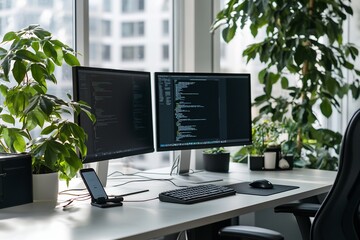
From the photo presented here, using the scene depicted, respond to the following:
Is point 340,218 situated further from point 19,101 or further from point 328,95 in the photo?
point 328,95

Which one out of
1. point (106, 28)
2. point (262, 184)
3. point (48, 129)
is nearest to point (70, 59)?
point (48, 129)

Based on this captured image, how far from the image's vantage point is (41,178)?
6.91ft

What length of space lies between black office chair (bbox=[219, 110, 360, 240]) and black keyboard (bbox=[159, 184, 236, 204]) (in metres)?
0.30

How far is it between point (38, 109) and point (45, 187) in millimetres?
292

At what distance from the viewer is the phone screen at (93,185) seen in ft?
6.89

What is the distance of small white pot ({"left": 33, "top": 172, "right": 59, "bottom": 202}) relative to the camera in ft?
6.91

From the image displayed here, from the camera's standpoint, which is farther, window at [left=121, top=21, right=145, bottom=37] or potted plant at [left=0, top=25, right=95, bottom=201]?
window at [left=121, top=21, right=145, bottom=37]

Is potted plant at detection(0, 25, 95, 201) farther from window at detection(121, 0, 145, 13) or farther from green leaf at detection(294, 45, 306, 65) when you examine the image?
green leaf at detection(294, 45, 306, 65)

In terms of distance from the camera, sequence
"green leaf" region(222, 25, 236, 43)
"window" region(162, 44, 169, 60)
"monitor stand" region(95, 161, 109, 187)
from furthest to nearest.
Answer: "window" region(162, 44, 169, 60), "green leaf" region(222, 25, 236, 43), "monitor stand" region(95, 161, 109, 187)

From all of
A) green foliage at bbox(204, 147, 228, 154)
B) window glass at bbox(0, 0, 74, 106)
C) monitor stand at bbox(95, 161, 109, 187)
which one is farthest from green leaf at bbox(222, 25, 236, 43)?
monitor stand at bbox(95, 161, 109, 187)

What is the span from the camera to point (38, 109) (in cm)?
204

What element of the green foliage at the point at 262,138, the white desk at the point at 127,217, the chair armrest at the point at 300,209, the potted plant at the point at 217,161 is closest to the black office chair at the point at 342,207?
the white desk at the point at 127,217

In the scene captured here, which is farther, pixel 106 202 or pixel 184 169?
pixel 184 169

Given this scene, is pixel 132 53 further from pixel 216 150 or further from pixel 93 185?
pixel 93 185
